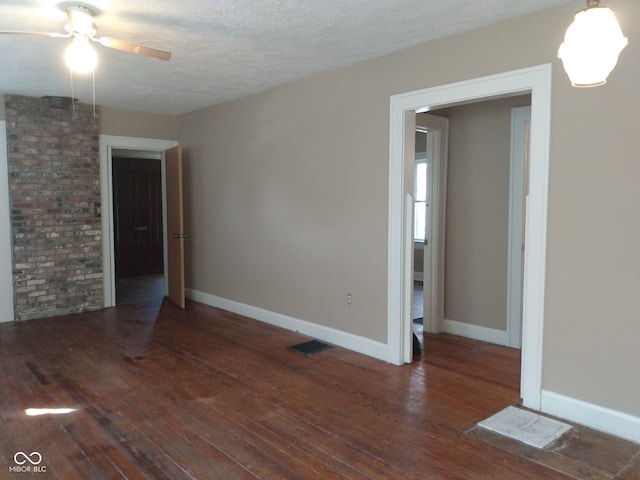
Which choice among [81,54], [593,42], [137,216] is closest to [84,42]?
[81,54]

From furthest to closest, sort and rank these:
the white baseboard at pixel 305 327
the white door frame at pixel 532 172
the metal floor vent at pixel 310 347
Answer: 1. the metal floor vent at pixel 310 347
2. the white baseboard at pixel 305 327
3. the white door frame at pixel 532 172

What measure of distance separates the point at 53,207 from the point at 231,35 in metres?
3.49

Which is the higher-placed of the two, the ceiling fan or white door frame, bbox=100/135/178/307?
the ceiling fan

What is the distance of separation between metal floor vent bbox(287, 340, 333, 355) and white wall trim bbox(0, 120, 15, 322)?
134 inches

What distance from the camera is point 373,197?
392 cm

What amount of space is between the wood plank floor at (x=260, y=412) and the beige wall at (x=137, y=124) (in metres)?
2.68

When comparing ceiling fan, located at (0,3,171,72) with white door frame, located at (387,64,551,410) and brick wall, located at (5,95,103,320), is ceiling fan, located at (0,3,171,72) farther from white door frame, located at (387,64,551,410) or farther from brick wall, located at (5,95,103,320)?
brick wall, located at (5,95,103,320)

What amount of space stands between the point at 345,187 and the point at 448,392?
1889mm

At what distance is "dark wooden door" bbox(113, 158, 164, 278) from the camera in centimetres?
842

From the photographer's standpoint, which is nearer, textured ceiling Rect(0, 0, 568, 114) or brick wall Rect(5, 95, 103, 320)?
textured ceiling Rect(0, 0, 568, 114)

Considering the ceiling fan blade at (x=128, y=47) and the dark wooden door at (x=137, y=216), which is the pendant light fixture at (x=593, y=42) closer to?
the ceiling fan blade at (x=128, y=47)

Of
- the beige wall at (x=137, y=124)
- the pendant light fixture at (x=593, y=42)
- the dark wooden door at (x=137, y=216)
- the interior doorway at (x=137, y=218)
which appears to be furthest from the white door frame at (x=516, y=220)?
the dark wooden door at (x=137, y=216)

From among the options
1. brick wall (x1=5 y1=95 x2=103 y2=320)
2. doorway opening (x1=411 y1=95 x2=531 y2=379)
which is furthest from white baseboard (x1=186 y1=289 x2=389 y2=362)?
brick wall (x1=5 y1=95 x2=103 y2=320)

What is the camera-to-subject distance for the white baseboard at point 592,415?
2.59m
